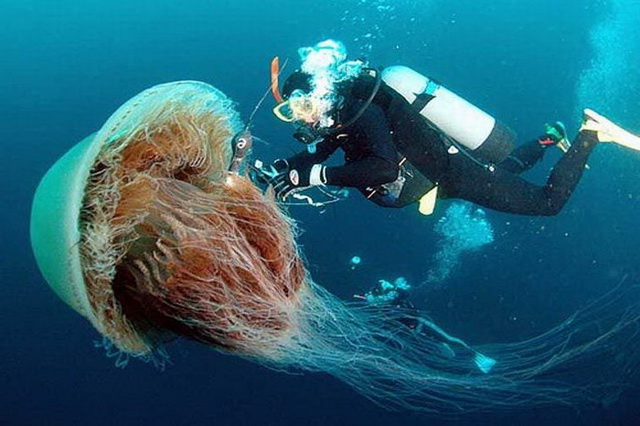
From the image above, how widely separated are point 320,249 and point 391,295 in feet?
50.2

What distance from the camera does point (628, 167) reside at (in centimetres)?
3447

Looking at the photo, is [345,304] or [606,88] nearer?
[345,304]

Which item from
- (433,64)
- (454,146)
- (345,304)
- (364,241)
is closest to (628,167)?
(433,64)

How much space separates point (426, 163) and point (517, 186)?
1354mm

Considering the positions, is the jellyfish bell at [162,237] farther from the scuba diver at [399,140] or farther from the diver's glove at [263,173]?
the scuba diver at [399,140]

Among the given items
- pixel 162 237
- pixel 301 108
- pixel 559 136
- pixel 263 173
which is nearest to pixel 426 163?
pixel 301 108

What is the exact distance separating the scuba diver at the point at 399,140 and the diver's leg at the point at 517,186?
12 millimetres

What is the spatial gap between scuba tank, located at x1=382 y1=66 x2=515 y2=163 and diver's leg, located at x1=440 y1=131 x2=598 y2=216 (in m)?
0.24

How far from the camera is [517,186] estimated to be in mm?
6547

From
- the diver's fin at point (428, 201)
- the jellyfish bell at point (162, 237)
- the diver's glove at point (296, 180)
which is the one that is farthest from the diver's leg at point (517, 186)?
the jellyfish bell at point (162, 237)

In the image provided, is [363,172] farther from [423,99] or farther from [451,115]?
[451,115]

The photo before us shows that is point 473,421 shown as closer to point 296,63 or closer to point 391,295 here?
point 391,295

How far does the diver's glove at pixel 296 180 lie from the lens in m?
4.67

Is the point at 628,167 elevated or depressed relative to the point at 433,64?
elevated
